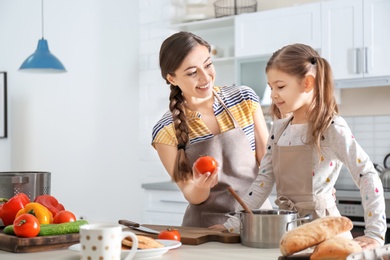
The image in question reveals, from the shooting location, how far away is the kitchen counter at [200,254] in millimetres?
1640

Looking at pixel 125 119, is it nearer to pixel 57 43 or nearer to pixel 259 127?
pixel 57 43

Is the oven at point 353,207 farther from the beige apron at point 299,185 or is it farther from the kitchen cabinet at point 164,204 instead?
the beige apron at point 299,185

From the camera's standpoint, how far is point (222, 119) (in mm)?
2502

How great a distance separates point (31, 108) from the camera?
4777mm

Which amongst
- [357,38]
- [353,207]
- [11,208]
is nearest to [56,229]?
[11,208]

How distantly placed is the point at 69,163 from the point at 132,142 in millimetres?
609

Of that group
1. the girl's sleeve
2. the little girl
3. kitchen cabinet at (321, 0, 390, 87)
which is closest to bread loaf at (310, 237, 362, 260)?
the girl's sleeve

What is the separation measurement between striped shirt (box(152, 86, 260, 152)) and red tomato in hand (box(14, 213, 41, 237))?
775mm

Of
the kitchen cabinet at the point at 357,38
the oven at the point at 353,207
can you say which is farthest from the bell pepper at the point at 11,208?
the kitchen cabinet at the point at 357,38

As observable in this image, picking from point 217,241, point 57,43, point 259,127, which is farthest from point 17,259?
point 57,43

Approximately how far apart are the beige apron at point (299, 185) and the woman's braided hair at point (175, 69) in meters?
0.44

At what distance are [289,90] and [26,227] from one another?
0.97 metres

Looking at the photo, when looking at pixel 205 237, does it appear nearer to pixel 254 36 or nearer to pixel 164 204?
pixel 164 204

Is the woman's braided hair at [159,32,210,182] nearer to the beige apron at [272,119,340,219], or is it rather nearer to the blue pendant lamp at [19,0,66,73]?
the beige apron at [272,119,340,219]
